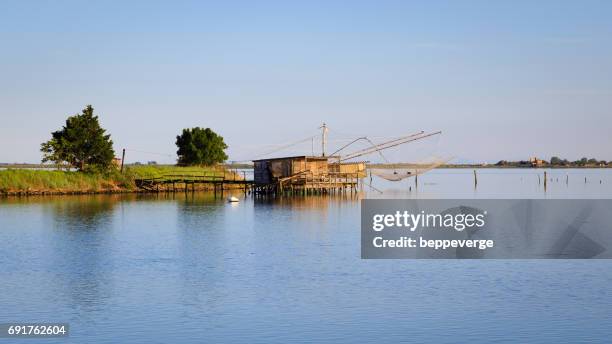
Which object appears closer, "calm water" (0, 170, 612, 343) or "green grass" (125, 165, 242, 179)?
"calm water" (0, 170, 612, 343)

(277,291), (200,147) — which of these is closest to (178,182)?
(200,147)

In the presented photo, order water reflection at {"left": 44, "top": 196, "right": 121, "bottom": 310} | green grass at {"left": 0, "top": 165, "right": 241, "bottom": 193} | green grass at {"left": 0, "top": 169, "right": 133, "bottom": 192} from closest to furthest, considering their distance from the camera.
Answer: water reflection at {"left": 44, "top": 196, "right": 121, "bottom": 310}
green grass at {"left": 0, "top": 169, "right": 133, "bottom": 192}
green grass at {"left": 0, "top": 165, "right": 241, "bottom": 193}

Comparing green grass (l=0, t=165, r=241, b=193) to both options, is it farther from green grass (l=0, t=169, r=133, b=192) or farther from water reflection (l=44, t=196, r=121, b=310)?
water reflection (l=44, t=196, r=121, b=310)

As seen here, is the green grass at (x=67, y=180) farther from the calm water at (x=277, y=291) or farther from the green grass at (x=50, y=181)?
the calm water at (x=277, y=291)

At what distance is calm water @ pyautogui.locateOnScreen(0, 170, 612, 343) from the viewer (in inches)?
890

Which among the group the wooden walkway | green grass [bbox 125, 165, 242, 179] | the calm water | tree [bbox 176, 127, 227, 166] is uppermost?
tree [bbox 176, 127, 227, 166]

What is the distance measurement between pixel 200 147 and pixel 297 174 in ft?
127

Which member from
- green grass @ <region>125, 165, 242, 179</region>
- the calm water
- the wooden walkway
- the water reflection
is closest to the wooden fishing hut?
the wooden walkway

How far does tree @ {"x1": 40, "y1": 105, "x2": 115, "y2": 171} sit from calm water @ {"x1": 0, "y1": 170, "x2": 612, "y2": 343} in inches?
1573

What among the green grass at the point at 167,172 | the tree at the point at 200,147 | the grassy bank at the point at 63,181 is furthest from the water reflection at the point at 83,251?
the tree at the point at 200,147

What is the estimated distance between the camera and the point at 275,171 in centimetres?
8781

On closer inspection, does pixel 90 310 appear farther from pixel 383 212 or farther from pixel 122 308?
pixel 383 212

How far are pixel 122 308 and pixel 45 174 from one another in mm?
61695

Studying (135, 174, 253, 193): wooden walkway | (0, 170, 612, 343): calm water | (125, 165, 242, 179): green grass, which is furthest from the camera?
(125, 165, 242, 179): green grass
